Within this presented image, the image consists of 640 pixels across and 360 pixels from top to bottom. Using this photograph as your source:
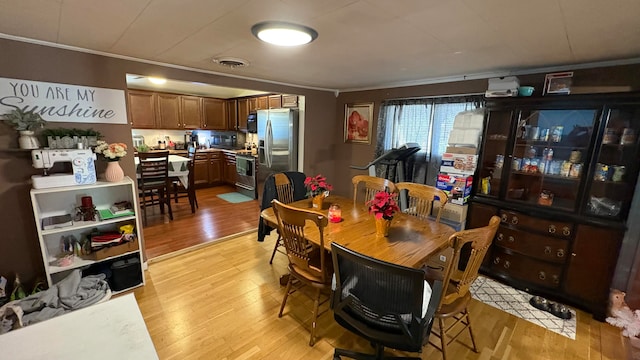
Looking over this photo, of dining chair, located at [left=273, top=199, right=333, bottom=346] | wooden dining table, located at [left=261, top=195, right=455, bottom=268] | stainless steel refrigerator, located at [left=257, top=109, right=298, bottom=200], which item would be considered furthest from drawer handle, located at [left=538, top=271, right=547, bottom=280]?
stainless steel refrigerator, located at [left=257, top=109, right=298, bottom=200]

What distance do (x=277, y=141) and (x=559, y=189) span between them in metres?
3.78

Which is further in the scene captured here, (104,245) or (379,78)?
(379,78)

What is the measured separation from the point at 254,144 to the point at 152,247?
346 cm

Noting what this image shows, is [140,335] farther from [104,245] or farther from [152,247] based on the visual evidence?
[152,247]

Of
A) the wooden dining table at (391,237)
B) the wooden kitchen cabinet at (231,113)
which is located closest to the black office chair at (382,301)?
the wooden dining table at (391,237)

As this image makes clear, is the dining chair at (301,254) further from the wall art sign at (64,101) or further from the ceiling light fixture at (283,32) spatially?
the wall art sign at (64,101)

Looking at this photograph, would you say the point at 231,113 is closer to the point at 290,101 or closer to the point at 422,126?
the point at 290,101

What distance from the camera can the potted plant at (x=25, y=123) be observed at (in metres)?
1.91

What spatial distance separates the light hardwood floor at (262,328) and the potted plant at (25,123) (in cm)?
144

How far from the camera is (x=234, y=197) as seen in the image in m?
5.35

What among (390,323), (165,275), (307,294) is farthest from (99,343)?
(165,275)

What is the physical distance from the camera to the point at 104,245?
2.29m

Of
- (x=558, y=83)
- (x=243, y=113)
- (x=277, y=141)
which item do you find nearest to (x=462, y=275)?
(x=558, y=83)

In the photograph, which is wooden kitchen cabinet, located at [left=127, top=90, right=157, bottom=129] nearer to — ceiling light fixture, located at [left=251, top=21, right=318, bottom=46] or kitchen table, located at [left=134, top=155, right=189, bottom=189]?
kitchen table, located at [left=134, top=155, right=189, bottom=189]
